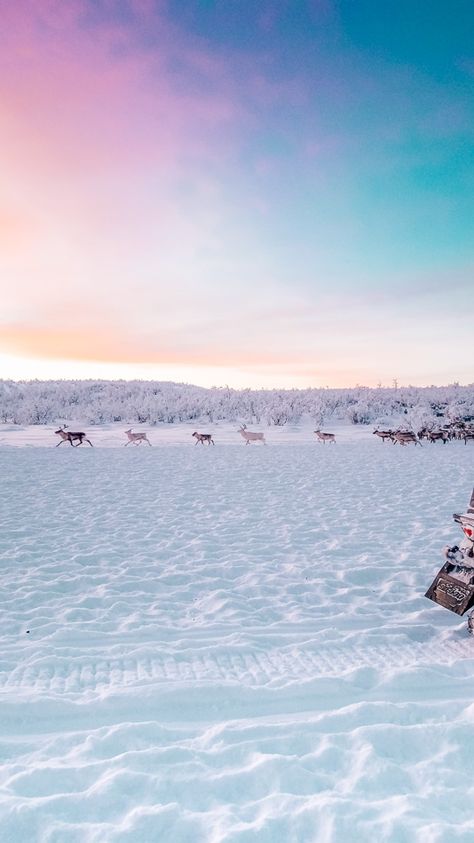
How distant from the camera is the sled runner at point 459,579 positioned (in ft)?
17.1

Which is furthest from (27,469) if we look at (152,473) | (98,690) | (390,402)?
(390,402)

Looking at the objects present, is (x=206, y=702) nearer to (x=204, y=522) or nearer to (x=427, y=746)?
(x=427, y=746)

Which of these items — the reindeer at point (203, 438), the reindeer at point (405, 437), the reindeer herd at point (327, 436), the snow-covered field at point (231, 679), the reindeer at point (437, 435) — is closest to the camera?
the snow-covered field at point (231, 679)

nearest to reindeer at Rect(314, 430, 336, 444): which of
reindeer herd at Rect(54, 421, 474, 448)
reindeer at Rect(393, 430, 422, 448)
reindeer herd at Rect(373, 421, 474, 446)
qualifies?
reindeer herd at Rect(54, 421, 474, 448)

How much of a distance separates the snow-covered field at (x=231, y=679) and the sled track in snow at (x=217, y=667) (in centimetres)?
2

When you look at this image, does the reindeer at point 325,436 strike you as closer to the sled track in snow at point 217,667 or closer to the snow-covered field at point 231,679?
the snow-covered field at point 231,679

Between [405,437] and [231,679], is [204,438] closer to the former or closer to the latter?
[405,437]

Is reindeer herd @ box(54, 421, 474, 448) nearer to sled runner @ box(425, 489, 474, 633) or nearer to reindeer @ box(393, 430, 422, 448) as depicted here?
reindeer @ box(393, 430, 422, 448)

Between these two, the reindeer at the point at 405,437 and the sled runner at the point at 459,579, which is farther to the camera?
the reindeer at the point at 405,437

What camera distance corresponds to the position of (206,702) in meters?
4.08

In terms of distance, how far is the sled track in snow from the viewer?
4.36m

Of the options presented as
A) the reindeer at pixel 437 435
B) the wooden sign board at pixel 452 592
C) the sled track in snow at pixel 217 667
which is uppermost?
the reindeer at pixel 437 435

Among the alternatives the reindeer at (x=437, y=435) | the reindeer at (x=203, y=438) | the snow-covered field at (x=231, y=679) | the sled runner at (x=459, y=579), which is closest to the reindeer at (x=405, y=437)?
the reindeer at (x=437, y=435)

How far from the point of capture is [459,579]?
536 centimetres
